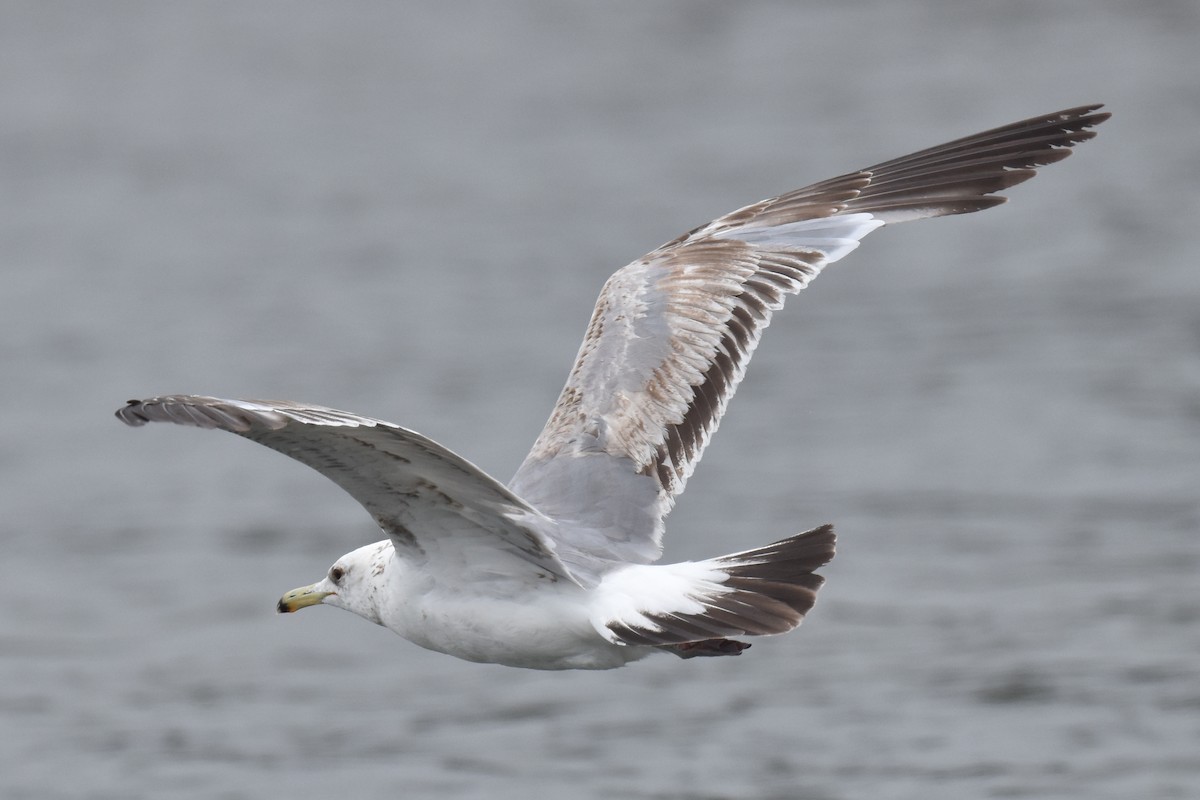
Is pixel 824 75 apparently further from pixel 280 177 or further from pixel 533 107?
pixel 280 177

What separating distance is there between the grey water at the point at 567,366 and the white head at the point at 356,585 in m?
2.65

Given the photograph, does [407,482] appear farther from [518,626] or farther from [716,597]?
[716,597]

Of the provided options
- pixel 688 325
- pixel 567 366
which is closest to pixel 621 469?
pixel 688 325

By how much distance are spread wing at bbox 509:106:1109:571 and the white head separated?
1.90 ft

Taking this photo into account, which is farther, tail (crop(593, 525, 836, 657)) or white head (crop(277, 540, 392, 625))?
white head (crop(277, 540, 392, 625))

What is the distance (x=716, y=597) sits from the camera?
6.65 meters

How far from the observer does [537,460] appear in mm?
7777

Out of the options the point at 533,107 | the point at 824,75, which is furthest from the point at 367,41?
the point at 824,75

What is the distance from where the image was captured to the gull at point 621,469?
6492mm

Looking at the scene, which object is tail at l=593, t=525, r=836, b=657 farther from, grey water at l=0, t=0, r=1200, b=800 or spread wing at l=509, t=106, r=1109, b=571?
grey water at l=0, t=0, r=1200, b=800

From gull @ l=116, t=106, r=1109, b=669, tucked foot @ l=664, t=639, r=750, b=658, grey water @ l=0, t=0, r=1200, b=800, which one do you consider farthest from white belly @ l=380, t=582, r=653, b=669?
grey water @ l=0, t=0, r=1200, b=800

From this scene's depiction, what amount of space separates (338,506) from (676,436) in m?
6.74

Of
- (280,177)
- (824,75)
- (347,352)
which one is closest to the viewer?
(347,352)

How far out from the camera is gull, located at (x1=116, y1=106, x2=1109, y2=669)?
21.3ft
